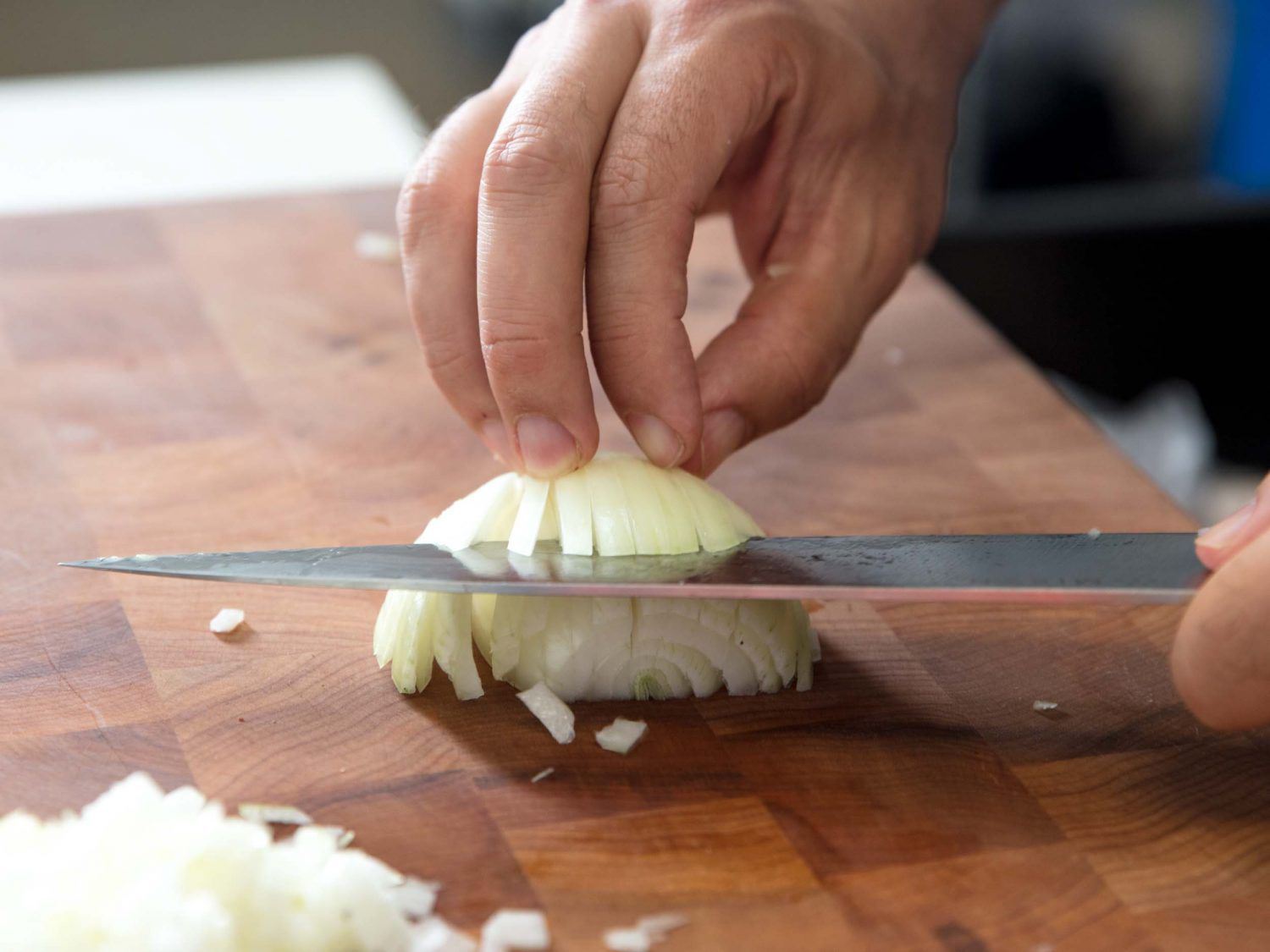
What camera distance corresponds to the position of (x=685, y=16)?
128 cm

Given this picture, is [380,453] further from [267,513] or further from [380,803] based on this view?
[380,803]

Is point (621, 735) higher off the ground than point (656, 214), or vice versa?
point (656, 214)

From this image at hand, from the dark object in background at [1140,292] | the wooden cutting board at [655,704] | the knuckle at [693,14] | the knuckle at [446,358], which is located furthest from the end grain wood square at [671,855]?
the dark object in background at [1140,292]

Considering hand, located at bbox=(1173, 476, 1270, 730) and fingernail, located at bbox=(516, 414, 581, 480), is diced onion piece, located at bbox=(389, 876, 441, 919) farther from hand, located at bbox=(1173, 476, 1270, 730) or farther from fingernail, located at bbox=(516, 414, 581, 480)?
hand, located at bbox=(1173, 476, 1270, 730)

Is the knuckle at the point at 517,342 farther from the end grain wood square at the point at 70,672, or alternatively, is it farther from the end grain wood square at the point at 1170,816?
→ the end grain wood square at the point at 1170,816

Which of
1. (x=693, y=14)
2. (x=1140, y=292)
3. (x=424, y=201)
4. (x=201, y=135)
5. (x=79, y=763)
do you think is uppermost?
(x=693, y=14)

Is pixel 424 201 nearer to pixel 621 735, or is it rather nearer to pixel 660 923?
pixel 621 735

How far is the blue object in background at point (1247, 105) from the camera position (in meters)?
3.24

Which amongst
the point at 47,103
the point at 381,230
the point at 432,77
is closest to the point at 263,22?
the point at 432,77

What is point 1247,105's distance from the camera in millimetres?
3320

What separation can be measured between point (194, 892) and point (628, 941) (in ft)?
0.87

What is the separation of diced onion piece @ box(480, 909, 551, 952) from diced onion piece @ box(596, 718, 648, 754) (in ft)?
0.59

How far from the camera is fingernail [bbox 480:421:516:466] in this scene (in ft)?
4.01

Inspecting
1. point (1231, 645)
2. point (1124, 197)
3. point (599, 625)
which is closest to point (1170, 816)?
point (1231, 645)
